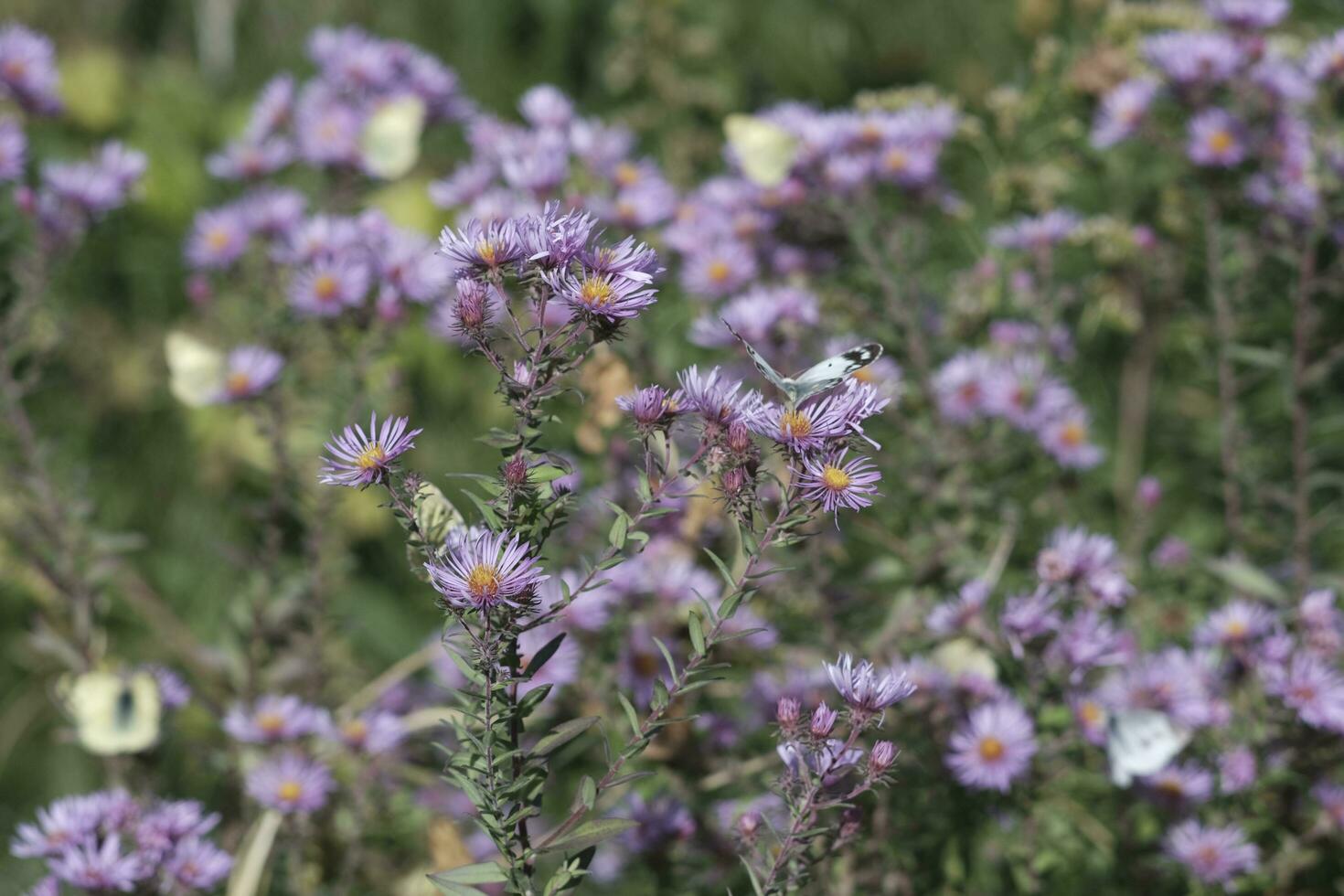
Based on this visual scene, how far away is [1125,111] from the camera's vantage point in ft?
6.81

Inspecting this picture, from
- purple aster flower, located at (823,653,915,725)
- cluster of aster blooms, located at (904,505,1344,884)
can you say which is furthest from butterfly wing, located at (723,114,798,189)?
purple aster flower, located at (823,653,915,725)

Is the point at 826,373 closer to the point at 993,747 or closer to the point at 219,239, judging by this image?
the point at 993,747

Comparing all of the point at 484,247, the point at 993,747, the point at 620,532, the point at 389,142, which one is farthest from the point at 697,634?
the point at 389,142

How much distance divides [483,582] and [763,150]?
1.24m

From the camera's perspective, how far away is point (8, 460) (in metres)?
1.83

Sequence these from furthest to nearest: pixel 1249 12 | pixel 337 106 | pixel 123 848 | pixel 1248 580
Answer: pixel 337 106 < pixel 1249 12 < pixel 1248 580 < pixel 123 848

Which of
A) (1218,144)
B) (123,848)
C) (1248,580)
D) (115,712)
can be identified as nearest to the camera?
(123,848)

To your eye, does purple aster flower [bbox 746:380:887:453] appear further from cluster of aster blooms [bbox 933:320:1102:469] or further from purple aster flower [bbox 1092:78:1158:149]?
purple aster flower [bbox 1092:78:1158:149]

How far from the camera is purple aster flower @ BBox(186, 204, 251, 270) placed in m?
2.01

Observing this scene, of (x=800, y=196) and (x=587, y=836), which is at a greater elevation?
(x=800, y=196)

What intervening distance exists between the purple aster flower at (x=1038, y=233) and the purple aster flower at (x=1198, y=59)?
0.88ft

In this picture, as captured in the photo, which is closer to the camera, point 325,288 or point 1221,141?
point 325,288

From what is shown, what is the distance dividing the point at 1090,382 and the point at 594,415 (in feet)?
4.60

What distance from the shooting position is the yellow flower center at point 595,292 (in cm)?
90
